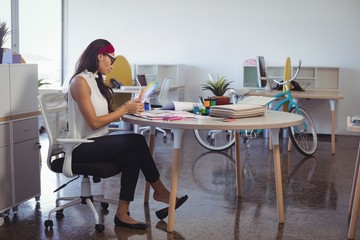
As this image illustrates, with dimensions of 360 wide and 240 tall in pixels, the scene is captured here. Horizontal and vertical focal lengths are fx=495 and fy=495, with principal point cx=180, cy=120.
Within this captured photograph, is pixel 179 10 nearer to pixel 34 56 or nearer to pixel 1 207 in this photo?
pixel 34 56

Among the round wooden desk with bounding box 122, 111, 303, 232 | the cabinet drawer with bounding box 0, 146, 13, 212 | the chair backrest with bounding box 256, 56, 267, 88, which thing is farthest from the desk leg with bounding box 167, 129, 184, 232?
the chair backrest with bounding box 256, 56, 267, 88

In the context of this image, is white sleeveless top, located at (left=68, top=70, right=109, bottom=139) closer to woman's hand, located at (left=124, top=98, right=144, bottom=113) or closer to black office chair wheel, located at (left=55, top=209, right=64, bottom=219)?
woman's hand, located at (left=124, top=98, right=144, bottom=113)

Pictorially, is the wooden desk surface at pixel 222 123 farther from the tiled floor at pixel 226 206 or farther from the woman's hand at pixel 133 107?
the tiled floor at pixel 226 206

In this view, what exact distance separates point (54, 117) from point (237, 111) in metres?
1.21

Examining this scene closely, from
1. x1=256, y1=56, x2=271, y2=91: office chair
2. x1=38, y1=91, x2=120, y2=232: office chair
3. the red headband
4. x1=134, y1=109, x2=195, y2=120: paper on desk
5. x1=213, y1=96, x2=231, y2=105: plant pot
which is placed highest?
the red headband

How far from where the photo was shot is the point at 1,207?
3.21 meters

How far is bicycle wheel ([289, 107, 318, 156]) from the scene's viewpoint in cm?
568

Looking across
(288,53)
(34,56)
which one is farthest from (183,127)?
(34,56)

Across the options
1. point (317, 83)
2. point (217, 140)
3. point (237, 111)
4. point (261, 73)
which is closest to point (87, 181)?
point (237, 111)

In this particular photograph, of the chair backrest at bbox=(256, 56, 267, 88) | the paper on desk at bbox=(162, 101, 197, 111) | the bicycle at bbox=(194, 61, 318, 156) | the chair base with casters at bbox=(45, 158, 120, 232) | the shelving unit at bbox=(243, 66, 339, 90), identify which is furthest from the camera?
the shelving unit at bbox=(243, 66, 339, 90)

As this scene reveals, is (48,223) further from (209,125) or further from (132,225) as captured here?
(209,125)

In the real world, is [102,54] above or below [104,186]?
above

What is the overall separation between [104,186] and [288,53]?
436 cm

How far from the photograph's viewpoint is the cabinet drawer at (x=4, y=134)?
126 inches
